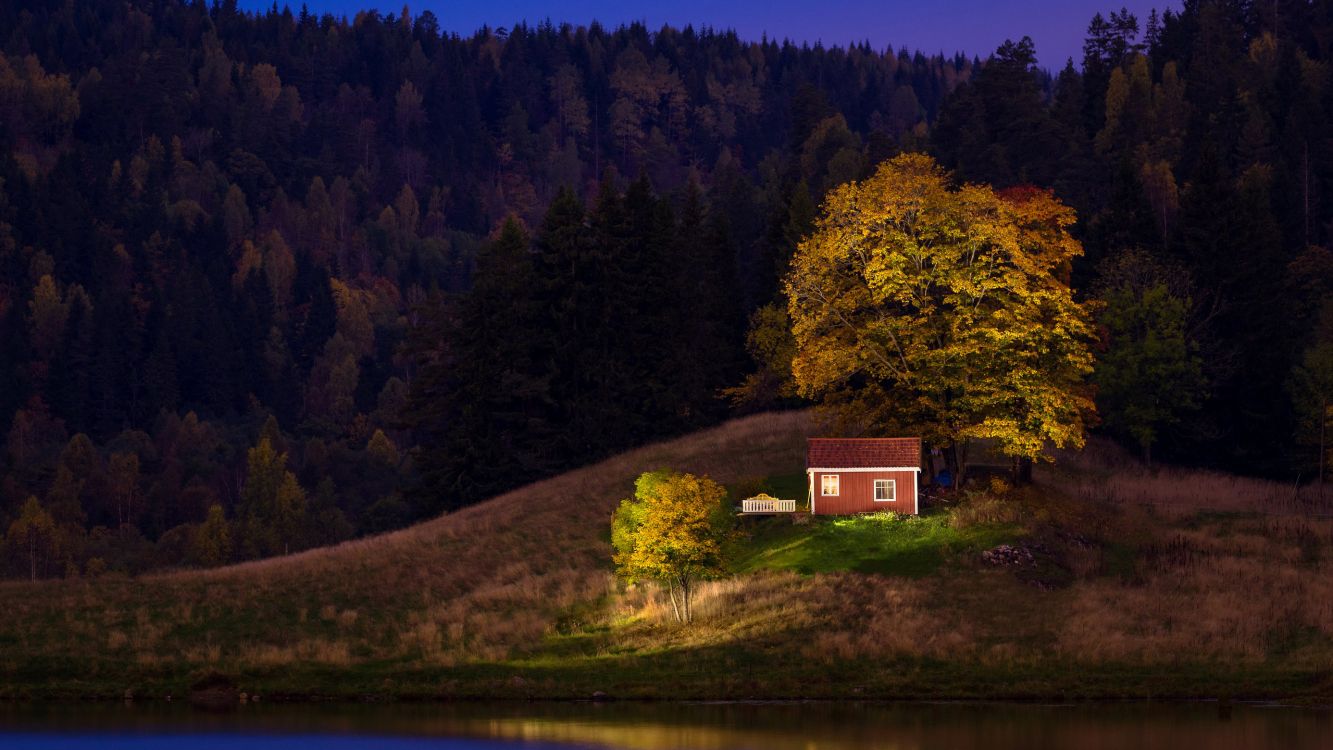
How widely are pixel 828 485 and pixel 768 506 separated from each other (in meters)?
2.76

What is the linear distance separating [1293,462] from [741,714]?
5627 cm

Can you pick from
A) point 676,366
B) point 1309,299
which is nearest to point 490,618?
point 676,366

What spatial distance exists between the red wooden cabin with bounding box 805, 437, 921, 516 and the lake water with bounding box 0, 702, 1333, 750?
18.9 m

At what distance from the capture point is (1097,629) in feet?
192

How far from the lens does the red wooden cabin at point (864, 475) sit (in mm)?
71188

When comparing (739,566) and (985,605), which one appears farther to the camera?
(739,566)

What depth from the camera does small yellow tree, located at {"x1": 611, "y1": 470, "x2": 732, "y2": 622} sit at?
61.1m

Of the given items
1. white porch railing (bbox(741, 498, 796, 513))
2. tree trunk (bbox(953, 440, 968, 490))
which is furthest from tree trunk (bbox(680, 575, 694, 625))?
tree trunk (bbox(953, 440, 968, 490))

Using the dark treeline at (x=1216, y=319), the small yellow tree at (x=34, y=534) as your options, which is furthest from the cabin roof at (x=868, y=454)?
the small yellow tree at (x=34, y=534)

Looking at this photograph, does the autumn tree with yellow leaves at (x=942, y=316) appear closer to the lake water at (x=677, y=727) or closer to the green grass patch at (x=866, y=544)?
the green grass patch at (x=866, y=544)

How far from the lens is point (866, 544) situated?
67250 mm

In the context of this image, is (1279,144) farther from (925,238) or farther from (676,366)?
(925,238)

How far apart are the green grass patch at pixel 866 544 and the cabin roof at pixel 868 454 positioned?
220 cm

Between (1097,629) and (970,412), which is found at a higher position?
(970,412)
